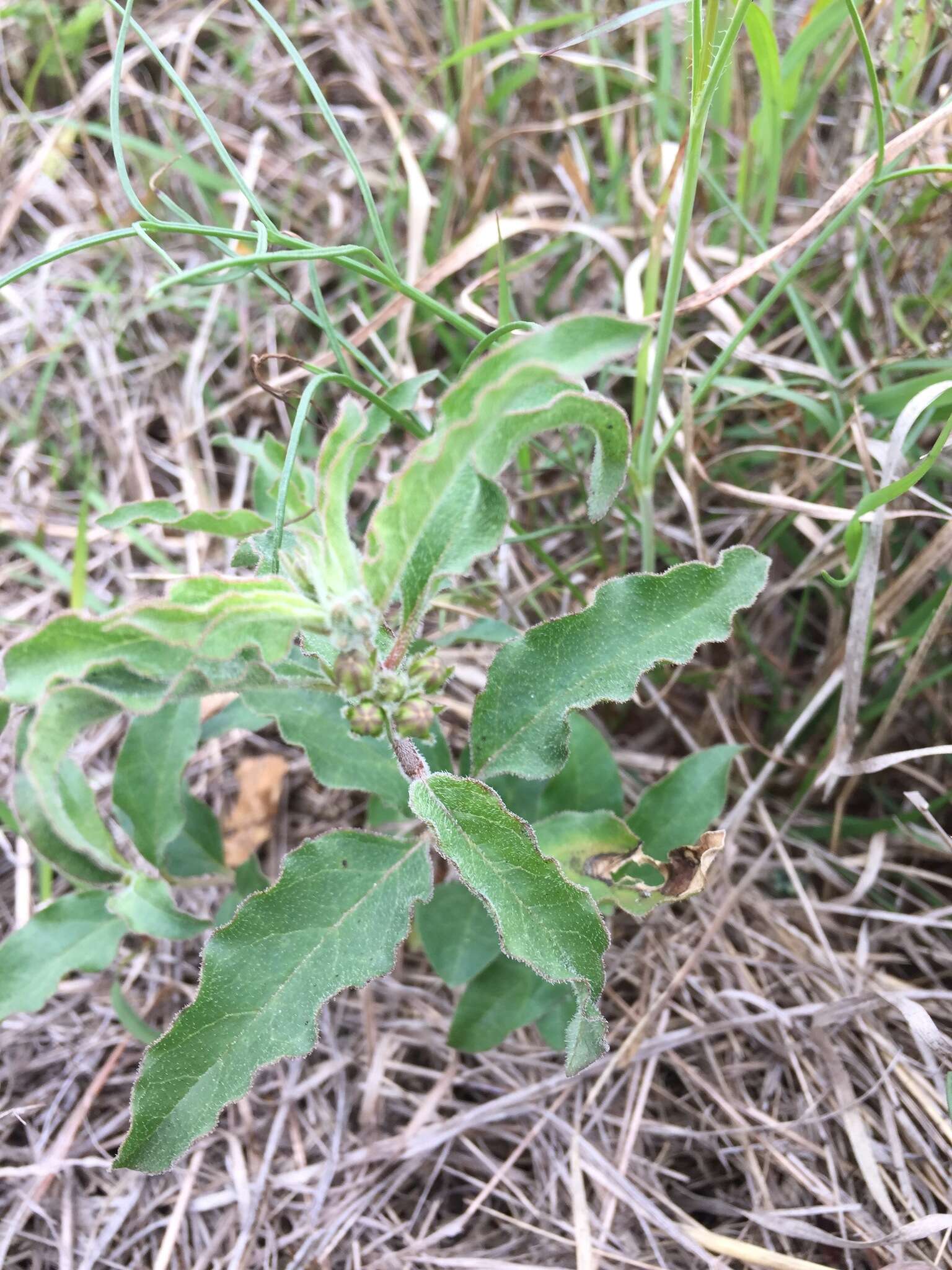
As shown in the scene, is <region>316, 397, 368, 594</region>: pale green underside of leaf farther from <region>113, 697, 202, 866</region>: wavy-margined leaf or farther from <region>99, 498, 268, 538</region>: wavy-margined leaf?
<region>113, 697, 202, 866</region>: wavy-margined leaf

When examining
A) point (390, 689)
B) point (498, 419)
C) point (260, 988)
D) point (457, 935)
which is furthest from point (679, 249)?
point (260, 988)

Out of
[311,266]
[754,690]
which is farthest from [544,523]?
[311,266]

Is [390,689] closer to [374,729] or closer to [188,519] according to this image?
[374,729]

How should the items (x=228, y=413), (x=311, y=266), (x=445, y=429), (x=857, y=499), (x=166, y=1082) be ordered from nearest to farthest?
(x=445, y=429), (x=166, y=1082), (x=311, y=266), (x=857, y=499), (x=228, y=413)

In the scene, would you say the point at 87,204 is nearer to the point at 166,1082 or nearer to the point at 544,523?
the point at 544,523

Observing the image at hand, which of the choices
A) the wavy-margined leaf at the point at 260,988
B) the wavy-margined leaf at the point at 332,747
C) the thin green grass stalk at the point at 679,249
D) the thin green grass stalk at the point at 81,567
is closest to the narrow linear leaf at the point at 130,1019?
the wavy-margined leaf at the point at 260,988

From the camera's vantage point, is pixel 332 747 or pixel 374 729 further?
pixel 332 747

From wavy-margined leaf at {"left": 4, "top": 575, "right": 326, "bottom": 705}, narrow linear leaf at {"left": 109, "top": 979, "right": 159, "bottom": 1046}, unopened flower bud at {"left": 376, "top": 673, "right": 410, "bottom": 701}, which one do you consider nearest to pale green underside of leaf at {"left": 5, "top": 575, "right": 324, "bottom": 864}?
wavy-margined leaf at {"left": 4, "top": 575, "right": 326, "bottom": 705}
